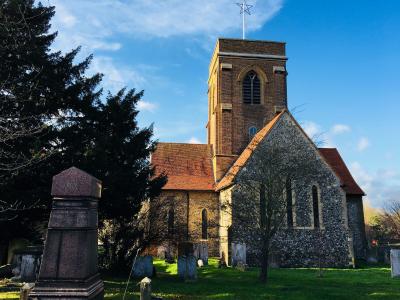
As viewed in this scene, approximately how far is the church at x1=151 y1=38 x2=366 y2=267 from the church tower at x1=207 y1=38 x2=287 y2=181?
72 mm

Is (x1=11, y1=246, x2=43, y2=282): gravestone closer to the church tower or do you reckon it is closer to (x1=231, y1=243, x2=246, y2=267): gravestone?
(x1=231, y1=243, x2=246, y2=267): gravestone


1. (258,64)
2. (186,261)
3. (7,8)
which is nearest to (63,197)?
(7,8)

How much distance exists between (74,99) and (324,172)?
46.9ft

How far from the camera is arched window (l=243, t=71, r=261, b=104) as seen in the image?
28222 mm

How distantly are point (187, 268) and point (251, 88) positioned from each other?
17.9m

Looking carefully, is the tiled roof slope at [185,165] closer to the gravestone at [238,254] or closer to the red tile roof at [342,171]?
the gravestone at [238,254]

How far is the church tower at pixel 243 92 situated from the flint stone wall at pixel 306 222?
6.16 meters

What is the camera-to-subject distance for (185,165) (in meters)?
27.8

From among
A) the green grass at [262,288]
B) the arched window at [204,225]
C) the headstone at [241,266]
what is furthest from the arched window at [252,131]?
the green grass at [262,288]

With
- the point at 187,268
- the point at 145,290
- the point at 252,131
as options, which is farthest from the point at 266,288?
the point at 252,131

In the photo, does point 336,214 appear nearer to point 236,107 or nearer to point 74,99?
point 236,107

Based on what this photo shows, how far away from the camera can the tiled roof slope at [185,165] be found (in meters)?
26.0

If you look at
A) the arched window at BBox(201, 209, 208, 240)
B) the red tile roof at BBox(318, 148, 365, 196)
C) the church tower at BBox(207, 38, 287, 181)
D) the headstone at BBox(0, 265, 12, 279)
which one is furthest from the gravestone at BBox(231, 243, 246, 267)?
the headstone at BBox(0, 265, 12, 279)

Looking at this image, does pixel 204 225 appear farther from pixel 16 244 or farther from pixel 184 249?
pixel 16 244
